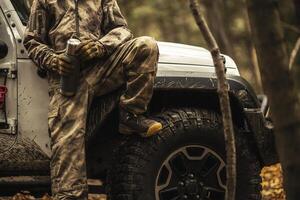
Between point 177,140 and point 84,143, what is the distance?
0.70 metres

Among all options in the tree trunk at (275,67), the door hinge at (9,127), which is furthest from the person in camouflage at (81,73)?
the tree trunk at (275,67)

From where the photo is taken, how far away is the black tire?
594 centimetres

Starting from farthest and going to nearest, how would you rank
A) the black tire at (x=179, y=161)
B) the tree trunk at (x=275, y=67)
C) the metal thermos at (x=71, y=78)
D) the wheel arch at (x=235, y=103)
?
the wheel arch at (x=235, y=103), the black tire at (x=179, y=161), the metal thermos at (x=71, y=78), the tree trunk at (x=275, y=67)

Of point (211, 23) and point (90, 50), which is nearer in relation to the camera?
point (90, 50)

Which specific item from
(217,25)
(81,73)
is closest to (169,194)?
(81,73)

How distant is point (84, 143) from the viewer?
225 inches

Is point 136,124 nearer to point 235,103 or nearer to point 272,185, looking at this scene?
point 235,103

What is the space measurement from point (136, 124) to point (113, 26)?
72 cm

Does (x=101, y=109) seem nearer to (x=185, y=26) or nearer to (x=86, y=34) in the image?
(x=86, y=34)

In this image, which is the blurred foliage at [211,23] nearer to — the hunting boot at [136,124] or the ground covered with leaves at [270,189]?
the ground covered with leaves at [270,189]

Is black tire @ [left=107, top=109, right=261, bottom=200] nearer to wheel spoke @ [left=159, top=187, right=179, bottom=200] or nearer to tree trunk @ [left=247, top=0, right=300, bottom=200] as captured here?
wheel spoke @ [left=159, top=187, right=179, bottom=200]

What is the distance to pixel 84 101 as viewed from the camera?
5711mm

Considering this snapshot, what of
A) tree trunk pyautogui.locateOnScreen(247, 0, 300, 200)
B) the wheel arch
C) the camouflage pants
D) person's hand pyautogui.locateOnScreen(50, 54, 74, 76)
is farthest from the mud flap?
tree trunk pyautogui.locateOnScreen(247, 0, 300, 200)

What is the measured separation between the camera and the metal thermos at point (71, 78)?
5.58 metres
